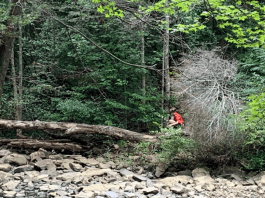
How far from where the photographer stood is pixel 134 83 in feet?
40.8

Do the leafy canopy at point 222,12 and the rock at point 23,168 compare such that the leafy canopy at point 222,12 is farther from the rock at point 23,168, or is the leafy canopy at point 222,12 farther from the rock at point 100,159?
the rock at point 100,159

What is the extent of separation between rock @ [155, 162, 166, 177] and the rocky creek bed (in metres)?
0.16

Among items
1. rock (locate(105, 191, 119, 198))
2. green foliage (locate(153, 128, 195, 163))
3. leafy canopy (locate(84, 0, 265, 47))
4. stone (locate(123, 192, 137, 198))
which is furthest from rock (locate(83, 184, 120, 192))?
leafy canopy (locate(84, 0, 265, 47))

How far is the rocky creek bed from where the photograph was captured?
4621mm

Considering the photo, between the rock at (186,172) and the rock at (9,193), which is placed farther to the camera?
the rock at (186,172)

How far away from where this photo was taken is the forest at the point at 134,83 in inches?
193

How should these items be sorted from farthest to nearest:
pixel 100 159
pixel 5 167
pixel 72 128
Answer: pixel 72 128, pixel 100 159, pixel 5 167

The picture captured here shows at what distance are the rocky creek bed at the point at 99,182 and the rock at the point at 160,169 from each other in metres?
0.16

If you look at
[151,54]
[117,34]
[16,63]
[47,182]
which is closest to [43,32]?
[16,63]

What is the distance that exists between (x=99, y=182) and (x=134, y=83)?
7.49 metres

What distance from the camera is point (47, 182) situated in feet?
16.8

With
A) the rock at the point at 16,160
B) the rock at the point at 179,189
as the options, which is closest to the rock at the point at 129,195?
the rock at the point at 179,189

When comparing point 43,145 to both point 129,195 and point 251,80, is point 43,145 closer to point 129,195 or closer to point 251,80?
point 129,195

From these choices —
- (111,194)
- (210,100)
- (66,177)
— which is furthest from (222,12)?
(210,100)
